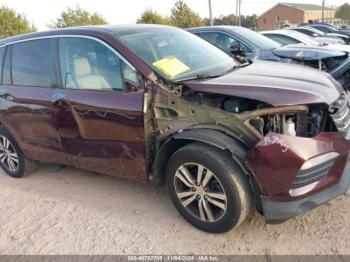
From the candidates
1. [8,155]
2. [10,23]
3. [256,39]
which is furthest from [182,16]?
[8,155]

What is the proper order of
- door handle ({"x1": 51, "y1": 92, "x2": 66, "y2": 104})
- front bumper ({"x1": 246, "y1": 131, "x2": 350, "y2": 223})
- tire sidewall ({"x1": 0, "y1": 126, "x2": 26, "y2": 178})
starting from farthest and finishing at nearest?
tire sidewall ({"x1": 0, "y1": 126, "x2": 26, "y2": 178}), door handle ({"x1": 51, "y1": 92, "x2": 66, "y2": 104}), front bumper ({"x1": 246, "y1": 131, "x2": 350, "y2": 223})

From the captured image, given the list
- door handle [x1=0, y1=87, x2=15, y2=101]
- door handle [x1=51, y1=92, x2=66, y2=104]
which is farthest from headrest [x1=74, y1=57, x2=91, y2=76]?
door handle [x1=0, y1=87, x2=15, y2=101]

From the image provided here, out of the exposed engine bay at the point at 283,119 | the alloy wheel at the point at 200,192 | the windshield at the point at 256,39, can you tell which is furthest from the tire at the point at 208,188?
the windshield at the point at 256,39

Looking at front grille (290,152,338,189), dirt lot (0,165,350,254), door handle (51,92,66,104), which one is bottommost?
dirt lot (0,165,350,254)

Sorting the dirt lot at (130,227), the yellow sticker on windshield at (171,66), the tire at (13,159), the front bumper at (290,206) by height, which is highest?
the yellow sticker on windshield at (171,66)

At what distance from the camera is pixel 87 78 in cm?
360

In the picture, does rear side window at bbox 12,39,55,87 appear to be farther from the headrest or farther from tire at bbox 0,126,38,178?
tire at bbox 0,126,38,178

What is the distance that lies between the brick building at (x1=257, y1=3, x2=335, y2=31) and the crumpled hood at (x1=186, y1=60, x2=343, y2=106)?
6310 centimetres

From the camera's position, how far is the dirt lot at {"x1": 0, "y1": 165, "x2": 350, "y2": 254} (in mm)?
2929

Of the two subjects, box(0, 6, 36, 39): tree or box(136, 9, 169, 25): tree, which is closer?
box(0, 6, 36, 39): tree

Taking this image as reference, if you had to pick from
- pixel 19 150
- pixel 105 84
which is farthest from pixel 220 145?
pixel 19 150

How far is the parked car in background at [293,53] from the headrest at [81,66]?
252 cm

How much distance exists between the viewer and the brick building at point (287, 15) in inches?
2509

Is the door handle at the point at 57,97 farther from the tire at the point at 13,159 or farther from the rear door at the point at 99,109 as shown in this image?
the tire at the point at 13,159
